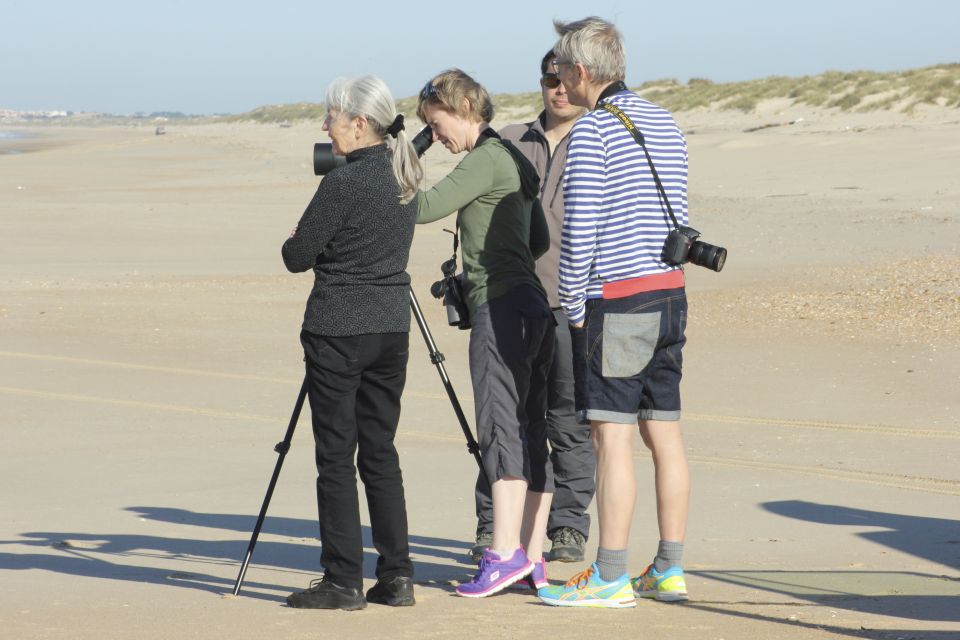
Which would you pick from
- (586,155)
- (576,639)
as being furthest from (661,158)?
(576,639)

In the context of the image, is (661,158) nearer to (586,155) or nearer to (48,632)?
(586,155)

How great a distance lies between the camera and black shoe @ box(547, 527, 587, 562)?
5.36 meters

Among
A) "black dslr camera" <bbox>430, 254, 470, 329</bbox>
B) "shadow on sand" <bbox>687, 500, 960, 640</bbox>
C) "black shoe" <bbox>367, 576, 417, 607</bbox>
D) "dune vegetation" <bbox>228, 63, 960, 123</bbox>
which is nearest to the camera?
"shadow on sand" <bbox>687, 500, 960, 640</bbox>

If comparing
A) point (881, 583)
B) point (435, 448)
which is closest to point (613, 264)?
point (881, 583)

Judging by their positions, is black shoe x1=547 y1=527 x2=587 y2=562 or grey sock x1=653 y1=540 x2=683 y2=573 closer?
grey sock x1=653 y1=540 x2=683 y2=573

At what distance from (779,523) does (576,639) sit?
1965 millimetres

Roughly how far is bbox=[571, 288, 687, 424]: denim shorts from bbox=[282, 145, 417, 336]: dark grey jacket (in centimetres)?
62

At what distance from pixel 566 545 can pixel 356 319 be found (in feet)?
4.87

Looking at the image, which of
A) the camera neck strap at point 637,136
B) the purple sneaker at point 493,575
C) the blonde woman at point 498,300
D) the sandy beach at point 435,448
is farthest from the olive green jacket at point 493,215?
the sandy beach at point 435,448

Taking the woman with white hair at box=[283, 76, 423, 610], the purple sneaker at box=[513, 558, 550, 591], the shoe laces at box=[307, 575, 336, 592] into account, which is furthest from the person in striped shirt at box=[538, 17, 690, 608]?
the shoe laces at box=[307, 575, 336, 592]

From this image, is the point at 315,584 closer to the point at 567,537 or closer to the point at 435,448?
the point at 567,537

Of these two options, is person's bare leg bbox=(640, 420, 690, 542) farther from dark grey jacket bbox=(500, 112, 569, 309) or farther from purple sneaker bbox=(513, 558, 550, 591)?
dark grey jacket bbox=(500, 112, 569, 309)

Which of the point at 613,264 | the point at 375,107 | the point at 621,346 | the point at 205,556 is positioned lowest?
the point at 205,556

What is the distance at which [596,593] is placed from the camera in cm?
449
